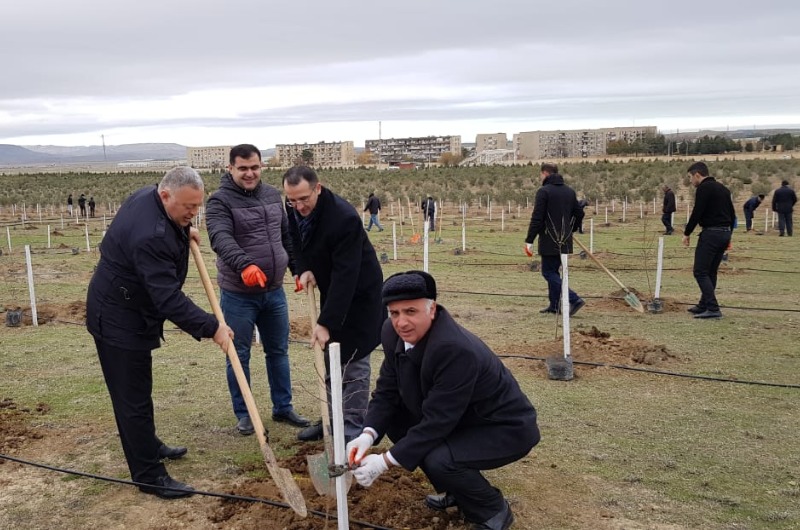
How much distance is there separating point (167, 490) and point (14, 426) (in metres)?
2.03

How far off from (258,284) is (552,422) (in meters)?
2.65

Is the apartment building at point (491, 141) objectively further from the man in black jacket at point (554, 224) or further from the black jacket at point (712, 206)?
the black jacket at point (712, 206)

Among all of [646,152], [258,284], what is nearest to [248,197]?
[258,284]

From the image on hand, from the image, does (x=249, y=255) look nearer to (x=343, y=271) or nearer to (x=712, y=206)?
(x=343, y=271)

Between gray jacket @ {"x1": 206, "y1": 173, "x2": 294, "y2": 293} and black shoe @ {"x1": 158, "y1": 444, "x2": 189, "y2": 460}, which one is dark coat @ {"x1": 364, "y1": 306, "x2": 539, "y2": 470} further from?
black shoe @ {"x1": 158, "y1": 444, "x2": 189, "y2": 460}

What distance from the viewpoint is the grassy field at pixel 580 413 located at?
4.37m

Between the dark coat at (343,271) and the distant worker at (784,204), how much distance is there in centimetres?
1909

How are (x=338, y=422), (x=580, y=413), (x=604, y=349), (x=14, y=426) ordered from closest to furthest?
(x=338, y=422) → (x=14, y=426) → (x=580, y=413) → (x=604, y=349)

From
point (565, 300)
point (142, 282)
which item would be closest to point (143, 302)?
point (142, 282)

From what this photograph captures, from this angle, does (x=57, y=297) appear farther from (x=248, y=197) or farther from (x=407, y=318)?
(x=407, y=318)

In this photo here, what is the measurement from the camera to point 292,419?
5777mm

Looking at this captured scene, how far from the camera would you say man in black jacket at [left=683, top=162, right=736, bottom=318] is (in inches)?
362

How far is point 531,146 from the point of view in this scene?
164 m

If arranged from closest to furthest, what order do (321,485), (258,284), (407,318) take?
1. (407,318)
2. (321,485)
3. (258,284)
